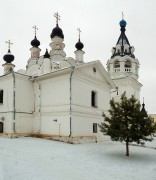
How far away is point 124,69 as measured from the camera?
129 feet

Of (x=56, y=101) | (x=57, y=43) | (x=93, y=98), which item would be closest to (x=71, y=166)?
(x=56, y=101)

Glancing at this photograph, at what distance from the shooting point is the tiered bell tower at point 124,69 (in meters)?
38.7

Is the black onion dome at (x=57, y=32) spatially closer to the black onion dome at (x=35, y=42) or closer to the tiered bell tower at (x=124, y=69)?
the black onion dome at (x=35, y=42)

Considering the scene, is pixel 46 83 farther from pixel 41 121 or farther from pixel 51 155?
pixel 51 155

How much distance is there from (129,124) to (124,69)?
78.8 ft

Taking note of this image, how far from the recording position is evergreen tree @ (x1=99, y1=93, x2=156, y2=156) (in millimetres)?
15789

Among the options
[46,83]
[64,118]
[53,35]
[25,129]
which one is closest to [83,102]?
[64,118]

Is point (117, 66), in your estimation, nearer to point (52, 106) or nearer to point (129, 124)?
point (52, 106)

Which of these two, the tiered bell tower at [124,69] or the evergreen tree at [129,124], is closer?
the evergreen tree at [129,124]

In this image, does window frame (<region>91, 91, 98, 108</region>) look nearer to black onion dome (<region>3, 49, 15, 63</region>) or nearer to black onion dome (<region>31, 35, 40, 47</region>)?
black onion dome (<region>3, 49, 15, 63</region>)

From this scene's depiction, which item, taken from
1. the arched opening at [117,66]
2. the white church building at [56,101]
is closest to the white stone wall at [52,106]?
the white church building at [56,101]

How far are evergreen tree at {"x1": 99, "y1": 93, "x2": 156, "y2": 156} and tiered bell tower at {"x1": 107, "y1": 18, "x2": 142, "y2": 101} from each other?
2149 cm

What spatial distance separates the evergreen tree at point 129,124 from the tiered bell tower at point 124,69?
21495 mm

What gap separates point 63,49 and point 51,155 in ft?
65.5
